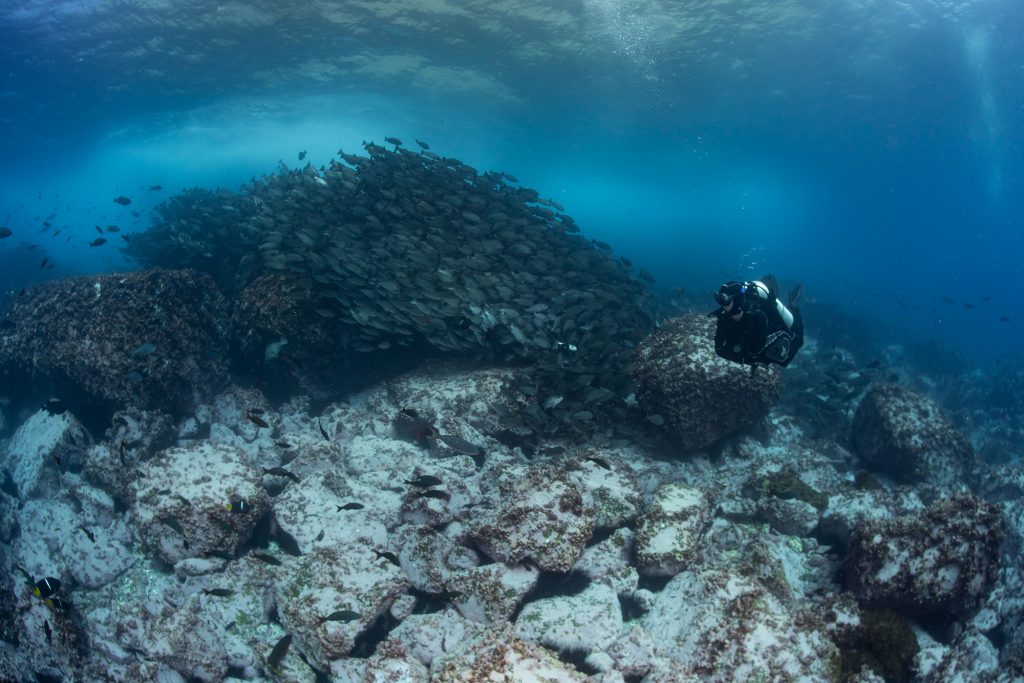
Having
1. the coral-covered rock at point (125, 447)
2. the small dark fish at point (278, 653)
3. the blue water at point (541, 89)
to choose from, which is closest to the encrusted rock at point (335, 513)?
the small dark fish at point (278, 653)

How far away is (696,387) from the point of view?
341 inches

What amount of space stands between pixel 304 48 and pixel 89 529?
25600mm

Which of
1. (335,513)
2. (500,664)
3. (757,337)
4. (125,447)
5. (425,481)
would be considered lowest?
(125,447)

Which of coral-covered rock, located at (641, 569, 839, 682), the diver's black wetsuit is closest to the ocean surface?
coral-covered rock, located at (641, 569, 839, 682)

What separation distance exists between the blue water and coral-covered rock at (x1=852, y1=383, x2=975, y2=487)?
18883mm

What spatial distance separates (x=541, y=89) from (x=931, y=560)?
34.0m

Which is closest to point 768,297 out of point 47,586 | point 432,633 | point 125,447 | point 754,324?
point 754,324

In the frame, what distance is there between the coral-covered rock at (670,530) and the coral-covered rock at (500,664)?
A: 208cm

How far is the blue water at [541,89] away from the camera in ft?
73.8

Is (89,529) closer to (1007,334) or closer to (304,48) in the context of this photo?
(304,48)

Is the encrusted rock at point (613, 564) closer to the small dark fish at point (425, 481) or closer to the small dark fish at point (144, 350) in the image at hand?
the small dark fish at point (425, 481)

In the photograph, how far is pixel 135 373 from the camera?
32.8 feet

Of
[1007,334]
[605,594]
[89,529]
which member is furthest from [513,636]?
[1007,334]

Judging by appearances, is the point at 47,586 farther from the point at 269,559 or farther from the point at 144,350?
the point at 144,350
